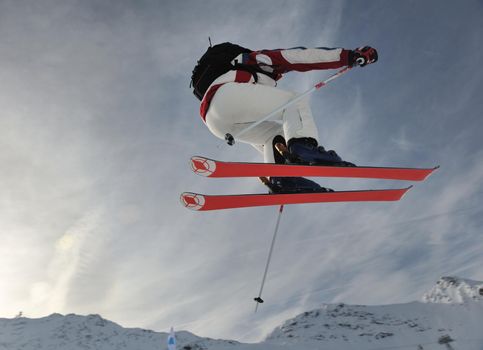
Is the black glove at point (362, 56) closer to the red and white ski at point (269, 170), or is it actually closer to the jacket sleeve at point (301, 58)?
the jacket sleeve at point (301, 58)

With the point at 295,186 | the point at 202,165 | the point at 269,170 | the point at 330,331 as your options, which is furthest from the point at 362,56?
the point at 330,331

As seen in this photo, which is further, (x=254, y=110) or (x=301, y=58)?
(x=254, y=110)

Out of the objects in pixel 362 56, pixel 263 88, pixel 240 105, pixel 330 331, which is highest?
pixel 330 331

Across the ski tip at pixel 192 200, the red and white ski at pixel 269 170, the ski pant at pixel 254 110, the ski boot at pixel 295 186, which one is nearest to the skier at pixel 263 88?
the ski pant at pixel 254 110

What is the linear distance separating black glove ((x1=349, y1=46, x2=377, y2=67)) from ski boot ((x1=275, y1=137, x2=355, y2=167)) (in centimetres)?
118

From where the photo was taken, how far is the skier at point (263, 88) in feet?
16.9

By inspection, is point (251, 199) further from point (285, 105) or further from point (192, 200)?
point (285, 105)

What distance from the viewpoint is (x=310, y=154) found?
17.0ft

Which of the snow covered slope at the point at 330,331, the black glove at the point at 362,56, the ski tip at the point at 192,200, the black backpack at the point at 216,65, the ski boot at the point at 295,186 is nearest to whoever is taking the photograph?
the black glove at the point at 362,56

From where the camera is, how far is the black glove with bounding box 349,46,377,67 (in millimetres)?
5102

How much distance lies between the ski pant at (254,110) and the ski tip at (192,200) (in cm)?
110

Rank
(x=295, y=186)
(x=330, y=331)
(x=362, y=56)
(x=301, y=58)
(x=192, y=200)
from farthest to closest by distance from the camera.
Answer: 1. (x=330, y=331)
2. (x=295, y=186)
3. (x=192, y=200)
4. (x=301, y=58)
5. (x=362, y=56)

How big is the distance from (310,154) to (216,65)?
1.85m

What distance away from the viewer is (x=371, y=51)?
16.8 feet
